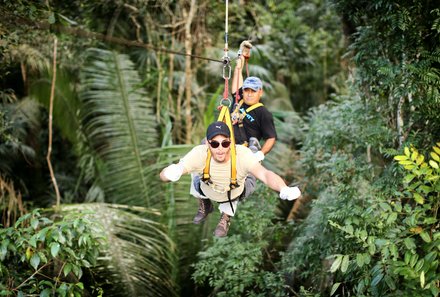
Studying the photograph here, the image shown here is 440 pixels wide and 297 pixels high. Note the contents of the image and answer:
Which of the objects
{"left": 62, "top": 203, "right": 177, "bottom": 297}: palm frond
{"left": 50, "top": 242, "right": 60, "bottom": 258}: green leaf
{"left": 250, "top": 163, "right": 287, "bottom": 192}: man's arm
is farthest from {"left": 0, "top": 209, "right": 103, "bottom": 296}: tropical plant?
{"left": 250, "top": 163, "right": 287, "bottom": 192}: man's arm

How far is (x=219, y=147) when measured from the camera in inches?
155

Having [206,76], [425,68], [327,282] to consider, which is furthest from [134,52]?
[425,68]

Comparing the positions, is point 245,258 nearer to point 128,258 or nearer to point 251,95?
point 128,258

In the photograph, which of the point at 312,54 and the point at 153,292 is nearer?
the point at 153,292

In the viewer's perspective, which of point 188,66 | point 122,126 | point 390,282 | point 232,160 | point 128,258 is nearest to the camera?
point 390,282

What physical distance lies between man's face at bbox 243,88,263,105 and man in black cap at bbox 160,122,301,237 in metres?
0.74

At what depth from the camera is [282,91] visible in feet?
34.5

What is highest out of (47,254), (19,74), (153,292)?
(19,74)

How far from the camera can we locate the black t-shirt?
196 inches

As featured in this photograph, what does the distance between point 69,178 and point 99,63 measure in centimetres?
257

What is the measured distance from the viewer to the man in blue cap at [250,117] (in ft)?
16.1

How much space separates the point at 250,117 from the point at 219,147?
1.08m

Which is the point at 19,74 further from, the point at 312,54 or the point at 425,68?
the point at 425,68

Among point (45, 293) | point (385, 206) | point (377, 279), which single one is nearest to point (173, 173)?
point (385, 206)
